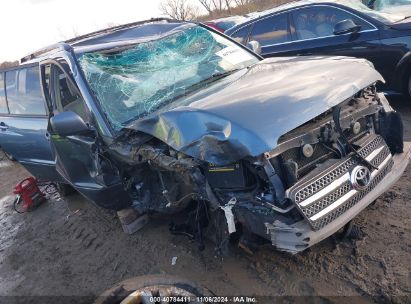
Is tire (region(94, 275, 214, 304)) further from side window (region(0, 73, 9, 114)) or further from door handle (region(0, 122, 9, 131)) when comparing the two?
side window (region(0, 73, 9, 114))

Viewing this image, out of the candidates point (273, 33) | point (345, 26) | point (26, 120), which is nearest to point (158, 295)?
point (26, 120)

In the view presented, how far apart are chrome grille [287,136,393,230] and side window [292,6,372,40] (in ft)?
11.1

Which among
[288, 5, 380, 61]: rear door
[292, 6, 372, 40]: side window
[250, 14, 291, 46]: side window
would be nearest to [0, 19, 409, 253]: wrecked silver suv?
[288, 5, 380, 61]: rear door

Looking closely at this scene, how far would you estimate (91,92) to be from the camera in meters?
3.43

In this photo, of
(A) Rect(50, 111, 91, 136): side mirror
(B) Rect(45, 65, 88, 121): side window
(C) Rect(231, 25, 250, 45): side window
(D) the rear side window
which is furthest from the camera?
(C) Rect(231, 25, 250, 45): side window

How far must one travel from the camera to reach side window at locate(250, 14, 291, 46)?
621 cm

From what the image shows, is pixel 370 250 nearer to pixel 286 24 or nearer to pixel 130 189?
pixel 130 189

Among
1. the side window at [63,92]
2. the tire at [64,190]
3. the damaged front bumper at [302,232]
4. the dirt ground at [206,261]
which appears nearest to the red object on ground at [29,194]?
the tire at [64,190]

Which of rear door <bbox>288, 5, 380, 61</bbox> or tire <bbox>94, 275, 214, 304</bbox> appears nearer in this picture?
tire <bbox>94, 275, 214, 304</bbox>

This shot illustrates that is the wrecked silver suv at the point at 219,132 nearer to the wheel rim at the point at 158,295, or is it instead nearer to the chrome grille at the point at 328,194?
the chrome grille at the point at 328,194

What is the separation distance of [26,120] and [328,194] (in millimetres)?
4007

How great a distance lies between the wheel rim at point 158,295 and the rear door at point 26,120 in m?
2.82

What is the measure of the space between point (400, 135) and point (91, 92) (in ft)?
8.55

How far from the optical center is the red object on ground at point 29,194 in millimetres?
5539
